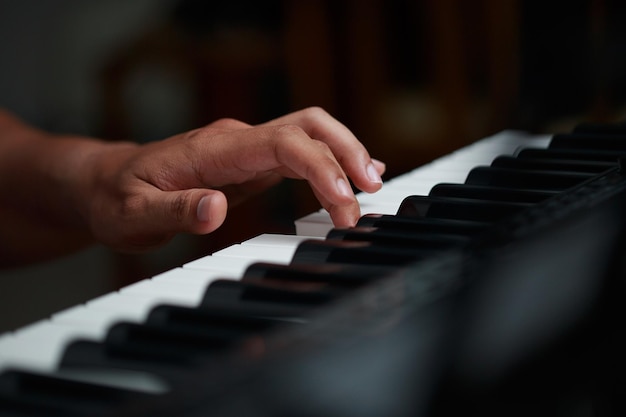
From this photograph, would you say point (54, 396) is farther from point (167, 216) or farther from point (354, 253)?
point (167, 216)

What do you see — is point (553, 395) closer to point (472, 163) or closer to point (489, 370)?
point (489, 370)

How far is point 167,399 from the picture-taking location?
30 centimetres

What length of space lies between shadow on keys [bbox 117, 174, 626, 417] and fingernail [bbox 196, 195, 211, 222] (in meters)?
0.32

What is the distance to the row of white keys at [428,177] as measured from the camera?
691 mm

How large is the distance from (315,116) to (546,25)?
1619 millimetres

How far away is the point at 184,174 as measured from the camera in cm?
87

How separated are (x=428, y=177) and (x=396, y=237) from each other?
0.26m

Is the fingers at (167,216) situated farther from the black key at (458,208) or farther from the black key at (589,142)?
the black key at (589,142)

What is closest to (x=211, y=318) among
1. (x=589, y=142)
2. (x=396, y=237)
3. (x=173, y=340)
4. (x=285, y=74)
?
(x=173, y=340)

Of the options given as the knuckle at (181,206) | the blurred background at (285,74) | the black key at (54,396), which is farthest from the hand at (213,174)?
the blurred background at (285,74)

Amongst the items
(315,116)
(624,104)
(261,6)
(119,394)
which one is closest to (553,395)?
(119,394)

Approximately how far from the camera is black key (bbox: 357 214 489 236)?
0.52m

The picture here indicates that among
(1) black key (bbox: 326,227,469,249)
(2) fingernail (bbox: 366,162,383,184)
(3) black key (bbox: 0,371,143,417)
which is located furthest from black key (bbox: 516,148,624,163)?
(3) black key (bbox: 0,371,143,417)

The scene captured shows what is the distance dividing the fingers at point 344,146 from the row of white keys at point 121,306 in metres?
0.16
